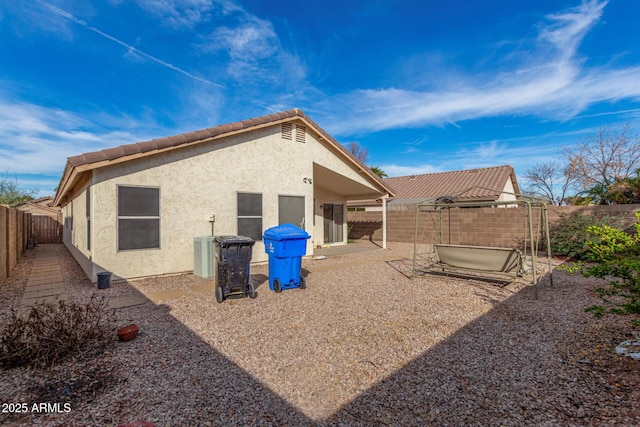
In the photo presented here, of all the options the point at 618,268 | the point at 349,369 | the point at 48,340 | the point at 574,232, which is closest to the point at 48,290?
the point at 48,340

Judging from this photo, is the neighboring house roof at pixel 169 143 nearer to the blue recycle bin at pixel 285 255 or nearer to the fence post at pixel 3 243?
the fence post at pixel 3 243

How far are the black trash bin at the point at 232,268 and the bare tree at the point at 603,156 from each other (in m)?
23.0

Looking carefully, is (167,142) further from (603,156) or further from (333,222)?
(603,156)

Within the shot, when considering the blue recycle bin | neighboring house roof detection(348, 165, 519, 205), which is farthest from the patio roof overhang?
the blue recycle bin

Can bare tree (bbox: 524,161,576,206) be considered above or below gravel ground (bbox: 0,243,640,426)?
above

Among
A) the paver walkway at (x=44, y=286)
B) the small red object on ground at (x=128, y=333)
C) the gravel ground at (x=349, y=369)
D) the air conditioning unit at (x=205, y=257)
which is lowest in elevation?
A: the gravel ground at (x=349, y=369)

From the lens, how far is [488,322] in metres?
5.08

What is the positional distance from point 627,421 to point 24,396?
5249 millimetres

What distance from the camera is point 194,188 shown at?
9086 mm

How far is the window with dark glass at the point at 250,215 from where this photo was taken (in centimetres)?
1004

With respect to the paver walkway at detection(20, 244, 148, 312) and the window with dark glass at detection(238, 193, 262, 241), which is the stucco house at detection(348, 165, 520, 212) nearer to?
the window with dark glass at detection(238, 193, 262, 241)

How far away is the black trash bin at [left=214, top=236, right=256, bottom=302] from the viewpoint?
20.5ft

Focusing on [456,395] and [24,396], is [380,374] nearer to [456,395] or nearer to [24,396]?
[456,395]

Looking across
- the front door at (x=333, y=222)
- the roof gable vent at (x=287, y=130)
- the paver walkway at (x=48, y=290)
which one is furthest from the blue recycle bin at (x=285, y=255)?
the front door at (x=333, y=222)
